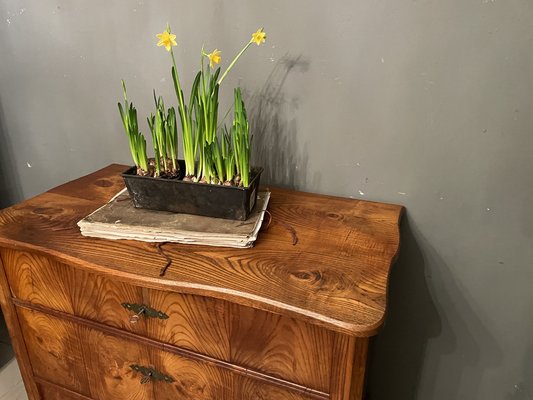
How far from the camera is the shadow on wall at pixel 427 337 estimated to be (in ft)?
3.39

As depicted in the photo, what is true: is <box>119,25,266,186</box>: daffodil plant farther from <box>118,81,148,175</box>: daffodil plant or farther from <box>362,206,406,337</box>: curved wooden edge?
<box>362,206,406,337</box>: curved wooden edge

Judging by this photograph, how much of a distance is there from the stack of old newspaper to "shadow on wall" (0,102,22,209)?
2.50 ft

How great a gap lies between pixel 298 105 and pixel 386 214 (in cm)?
34

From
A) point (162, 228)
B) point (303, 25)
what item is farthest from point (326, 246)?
point (303, 25)

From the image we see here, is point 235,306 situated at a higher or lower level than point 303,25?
lower

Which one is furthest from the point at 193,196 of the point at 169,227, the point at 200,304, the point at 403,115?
the point at 403,115

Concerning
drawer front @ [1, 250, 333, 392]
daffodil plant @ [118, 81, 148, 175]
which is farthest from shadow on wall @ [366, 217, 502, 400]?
daffodil plant @ [118, 81, 148, 175]

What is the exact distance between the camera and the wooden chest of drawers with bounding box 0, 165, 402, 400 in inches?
27.2

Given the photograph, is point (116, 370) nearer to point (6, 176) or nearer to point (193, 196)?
point (193, 196)

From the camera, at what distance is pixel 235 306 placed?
2.43 ft

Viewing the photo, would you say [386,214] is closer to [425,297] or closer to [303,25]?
[425,297]

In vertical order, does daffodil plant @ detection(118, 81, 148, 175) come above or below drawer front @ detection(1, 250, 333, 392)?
above

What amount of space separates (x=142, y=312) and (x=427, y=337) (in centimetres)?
75

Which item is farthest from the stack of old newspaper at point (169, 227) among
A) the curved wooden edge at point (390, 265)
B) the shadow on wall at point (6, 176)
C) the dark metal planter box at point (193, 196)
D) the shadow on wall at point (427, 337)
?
the shadow on wall at point (6, 176)
